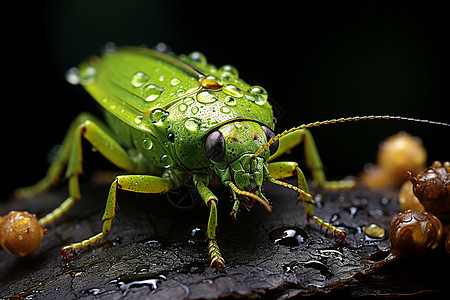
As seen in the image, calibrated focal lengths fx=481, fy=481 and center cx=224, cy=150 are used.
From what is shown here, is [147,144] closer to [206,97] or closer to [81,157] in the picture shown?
[206,97]

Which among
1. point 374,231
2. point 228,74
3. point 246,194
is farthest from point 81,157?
point 374,231

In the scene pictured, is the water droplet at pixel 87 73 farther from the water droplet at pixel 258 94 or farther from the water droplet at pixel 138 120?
the water droplet at pixel 258 94

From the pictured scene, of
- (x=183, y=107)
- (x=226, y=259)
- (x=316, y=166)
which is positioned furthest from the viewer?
(x=316, y=166)

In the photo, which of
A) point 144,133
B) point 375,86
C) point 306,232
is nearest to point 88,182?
point 144,133

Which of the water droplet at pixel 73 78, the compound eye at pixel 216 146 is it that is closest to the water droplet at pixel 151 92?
the compound eye at pixel 216 146

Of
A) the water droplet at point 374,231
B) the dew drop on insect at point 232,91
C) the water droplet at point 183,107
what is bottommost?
the water droplet at point 374,231

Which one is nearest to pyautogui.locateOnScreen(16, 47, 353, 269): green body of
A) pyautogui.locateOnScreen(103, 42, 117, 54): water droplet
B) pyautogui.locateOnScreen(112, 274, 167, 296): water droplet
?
pyautogui.locateOnScreen(112, 274, 167, 296): water droplet
